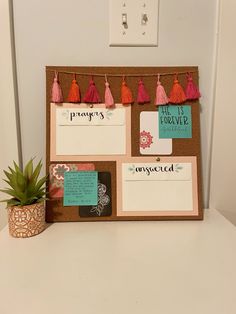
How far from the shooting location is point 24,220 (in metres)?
0.64

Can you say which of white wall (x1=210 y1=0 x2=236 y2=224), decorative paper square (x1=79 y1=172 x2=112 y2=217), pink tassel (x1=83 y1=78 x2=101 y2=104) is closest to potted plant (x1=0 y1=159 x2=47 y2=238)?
decorative paper square (x1=79 y1=172 x2=112 y2=217)

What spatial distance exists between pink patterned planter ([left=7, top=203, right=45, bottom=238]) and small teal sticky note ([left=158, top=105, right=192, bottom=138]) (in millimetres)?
362

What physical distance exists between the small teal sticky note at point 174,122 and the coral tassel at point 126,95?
0.27 feet

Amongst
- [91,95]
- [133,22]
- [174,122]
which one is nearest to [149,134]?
[174,122]

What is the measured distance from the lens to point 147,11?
0.74 metres

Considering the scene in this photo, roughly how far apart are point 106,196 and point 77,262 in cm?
22

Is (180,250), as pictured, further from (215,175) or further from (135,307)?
(215,175)

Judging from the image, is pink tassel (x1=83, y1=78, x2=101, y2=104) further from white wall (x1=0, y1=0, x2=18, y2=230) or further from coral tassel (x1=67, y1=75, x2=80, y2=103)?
white wall (x1=0, y1=0, x2=18, y2=230)

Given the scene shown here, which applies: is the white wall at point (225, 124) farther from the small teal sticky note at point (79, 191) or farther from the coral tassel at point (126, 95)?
the small teal sticky note at point (79, 191)

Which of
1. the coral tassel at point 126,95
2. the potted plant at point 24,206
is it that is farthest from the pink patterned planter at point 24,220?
the coral tassel at point 126,95

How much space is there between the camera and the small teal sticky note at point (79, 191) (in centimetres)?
73

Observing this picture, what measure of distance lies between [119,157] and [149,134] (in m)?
0.10

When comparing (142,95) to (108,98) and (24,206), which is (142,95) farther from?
(24,206)

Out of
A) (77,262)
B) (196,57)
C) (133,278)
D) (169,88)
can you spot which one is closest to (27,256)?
(77,262)
